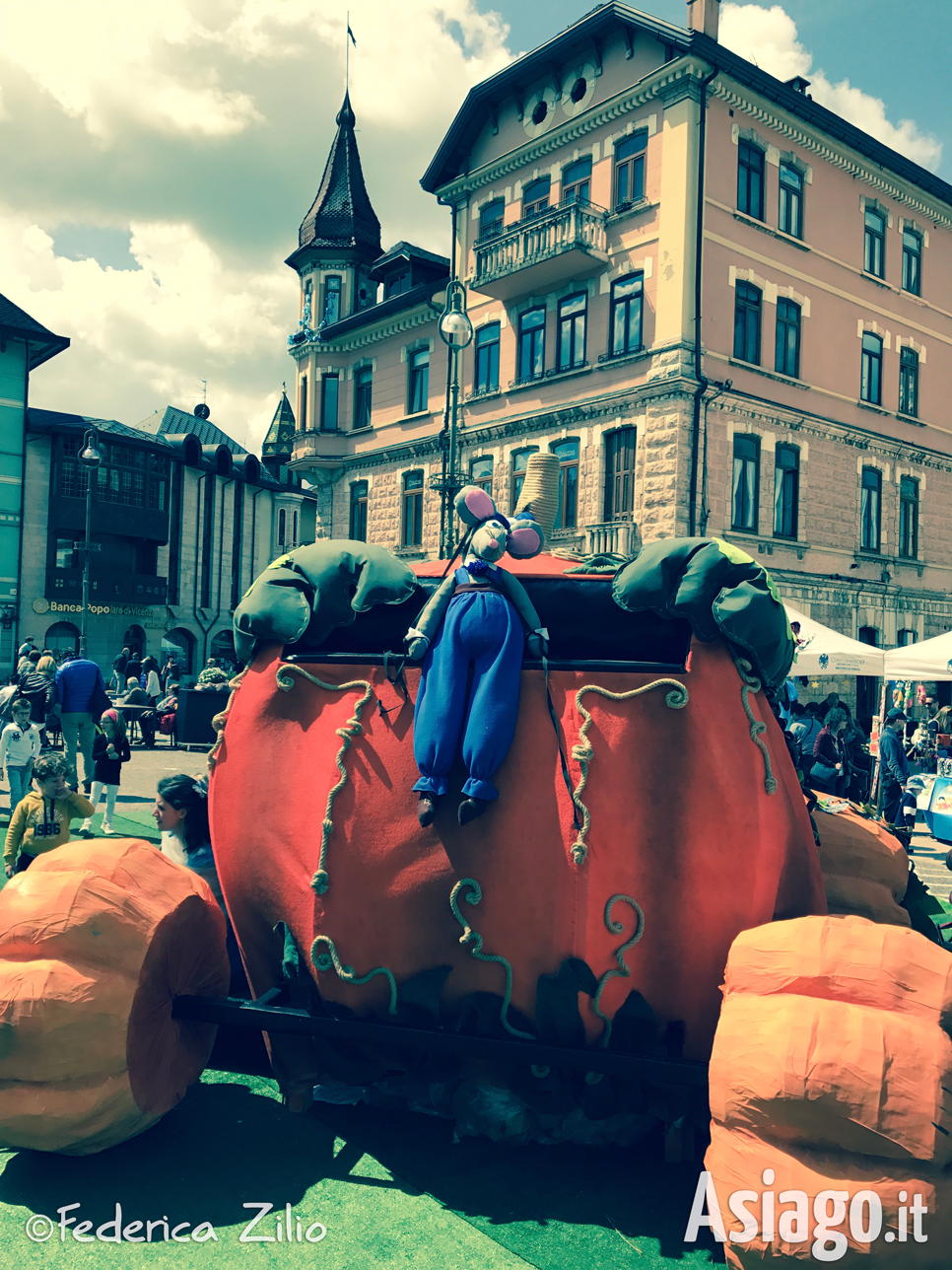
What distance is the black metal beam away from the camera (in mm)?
2809

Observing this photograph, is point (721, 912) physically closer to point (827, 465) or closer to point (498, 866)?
point (498, 866)

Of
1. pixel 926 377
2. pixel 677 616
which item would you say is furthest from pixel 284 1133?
pixel 926 377

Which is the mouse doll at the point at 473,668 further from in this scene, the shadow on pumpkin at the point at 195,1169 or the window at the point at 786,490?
the window at the point at 786,490

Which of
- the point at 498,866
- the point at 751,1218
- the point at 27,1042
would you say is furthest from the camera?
the point at 498,866

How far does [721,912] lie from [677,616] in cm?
99

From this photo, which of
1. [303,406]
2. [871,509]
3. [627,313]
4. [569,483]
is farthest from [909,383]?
[303,406]

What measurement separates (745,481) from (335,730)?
16.0m

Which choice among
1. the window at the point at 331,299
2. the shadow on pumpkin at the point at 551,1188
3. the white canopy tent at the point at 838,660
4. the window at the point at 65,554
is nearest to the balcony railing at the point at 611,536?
the white canopy tent at the point at 838,660

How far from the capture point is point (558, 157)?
19.1 meters

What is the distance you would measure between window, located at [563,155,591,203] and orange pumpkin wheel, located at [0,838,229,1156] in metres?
18.1

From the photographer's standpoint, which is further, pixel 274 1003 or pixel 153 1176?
pixel 274 1003

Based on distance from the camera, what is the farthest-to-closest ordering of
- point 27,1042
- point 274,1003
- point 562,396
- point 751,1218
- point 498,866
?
point 562,396, point 274,1003, point 498,866, point 27,1042, point 751,1218

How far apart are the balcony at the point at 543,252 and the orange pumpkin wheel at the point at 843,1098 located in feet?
56.7

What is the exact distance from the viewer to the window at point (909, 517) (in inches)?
828
